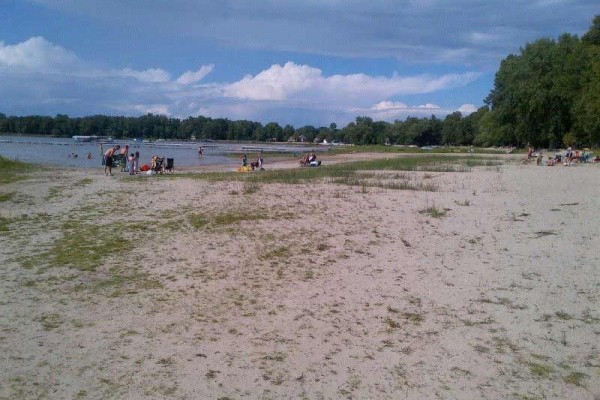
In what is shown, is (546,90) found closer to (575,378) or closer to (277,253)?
(277,253)

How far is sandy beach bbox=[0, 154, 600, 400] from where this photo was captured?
5.01m

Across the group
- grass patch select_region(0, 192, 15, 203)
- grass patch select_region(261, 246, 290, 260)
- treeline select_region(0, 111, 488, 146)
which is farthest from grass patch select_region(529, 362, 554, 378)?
treeline select_region(0, 111, 488, 146)

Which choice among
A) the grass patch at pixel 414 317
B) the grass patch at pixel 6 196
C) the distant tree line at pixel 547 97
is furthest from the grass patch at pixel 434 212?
the distant tree line at pixel 547 97

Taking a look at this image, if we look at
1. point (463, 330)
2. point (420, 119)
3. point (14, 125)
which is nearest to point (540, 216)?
point (463, 330)

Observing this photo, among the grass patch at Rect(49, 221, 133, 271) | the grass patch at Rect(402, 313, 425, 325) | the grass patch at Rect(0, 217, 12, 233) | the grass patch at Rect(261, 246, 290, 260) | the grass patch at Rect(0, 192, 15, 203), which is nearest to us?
the grass patch at Rect(402, 313, 425, 325)

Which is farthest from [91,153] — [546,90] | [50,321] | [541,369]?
[541,369]

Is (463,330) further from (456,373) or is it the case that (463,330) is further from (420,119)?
(420,119)

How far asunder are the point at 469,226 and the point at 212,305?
7599 millimetres

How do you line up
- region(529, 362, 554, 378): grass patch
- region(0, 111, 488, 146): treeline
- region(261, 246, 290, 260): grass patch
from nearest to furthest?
region(529, 362, 554, 378): grass patch → region(261, 246, 290, 260): grass patch → region(0, 111, 488, 146): treeline

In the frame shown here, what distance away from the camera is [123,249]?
941 cm

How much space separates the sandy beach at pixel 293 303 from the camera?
16.4ft

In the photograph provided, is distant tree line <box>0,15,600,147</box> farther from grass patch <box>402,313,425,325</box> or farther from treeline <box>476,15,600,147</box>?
grass patch <box>402,313,425,325</box>

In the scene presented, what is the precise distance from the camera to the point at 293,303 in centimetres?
712

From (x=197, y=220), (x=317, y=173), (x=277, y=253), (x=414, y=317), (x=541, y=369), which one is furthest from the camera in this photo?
(x=317, y=173)
